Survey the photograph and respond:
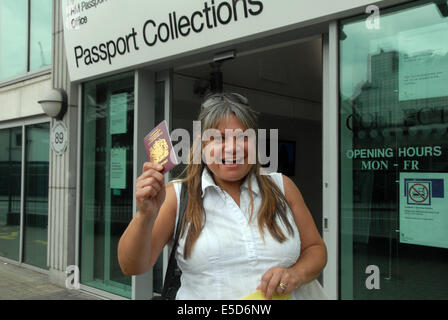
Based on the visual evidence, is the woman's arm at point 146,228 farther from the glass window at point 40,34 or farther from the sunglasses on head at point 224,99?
the glass window at point 40,34

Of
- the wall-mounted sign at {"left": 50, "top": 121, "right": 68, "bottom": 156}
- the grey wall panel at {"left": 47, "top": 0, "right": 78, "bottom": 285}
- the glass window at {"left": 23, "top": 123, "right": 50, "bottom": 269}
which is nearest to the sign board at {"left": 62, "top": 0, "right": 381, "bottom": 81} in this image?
the grey wall panel at {"left": 47, "top": 0, "right": 78, "bottom": 285}

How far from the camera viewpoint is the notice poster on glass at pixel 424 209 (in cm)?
293

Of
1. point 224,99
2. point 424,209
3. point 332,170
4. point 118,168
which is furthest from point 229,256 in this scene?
point 118,168

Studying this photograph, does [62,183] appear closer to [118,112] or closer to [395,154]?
[118,112]

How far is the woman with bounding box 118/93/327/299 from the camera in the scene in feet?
4.79

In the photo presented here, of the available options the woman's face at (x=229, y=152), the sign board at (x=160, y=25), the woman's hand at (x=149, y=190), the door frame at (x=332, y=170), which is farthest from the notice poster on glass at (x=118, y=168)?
the woman's hand at (x=149, y=190)

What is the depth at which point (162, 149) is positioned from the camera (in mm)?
1436

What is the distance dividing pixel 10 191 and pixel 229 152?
781 centimetres

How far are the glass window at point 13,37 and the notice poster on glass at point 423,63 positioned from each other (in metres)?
6.77

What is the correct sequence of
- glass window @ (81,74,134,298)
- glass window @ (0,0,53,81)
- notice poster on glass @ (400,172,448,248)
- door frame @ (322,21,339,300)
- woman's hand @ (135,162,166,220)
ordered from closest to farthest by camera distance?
woman's hand @ (135,162,166,220)
notice poster on glass @ (400,172,448,248)
door frame @ (322,21,339,300)
glass window @ (81,74,134,298)
glass window @ (0,0,53,81)

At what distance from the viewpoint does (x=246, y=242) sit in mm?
1524

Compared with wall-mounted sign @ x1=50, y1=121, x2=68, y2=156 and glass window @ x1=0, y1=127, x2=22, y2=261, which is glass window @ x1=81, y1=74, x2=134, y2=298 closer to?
wall-mounted sign @ x1=50, y1=121, x2=68, y2=156

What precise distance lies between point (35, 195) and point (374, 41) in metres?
6.17

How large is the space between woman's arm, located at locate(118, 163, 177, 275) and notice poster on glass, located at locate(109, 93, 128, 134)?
4.17 meters
